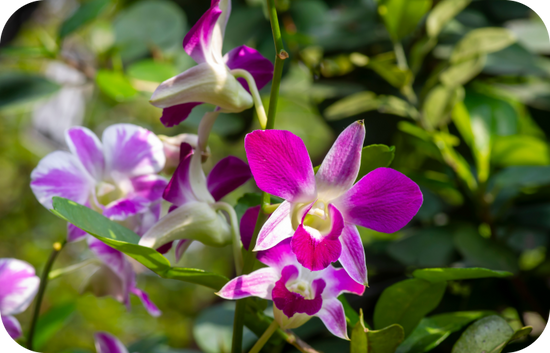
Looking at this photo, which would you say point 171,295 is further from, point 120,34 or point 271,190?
point 271,190

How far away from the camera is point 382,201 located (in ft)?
1.05

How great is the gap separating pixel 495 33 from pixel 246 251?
0.57 metres

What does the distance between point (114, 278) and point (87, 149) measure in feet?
0.52

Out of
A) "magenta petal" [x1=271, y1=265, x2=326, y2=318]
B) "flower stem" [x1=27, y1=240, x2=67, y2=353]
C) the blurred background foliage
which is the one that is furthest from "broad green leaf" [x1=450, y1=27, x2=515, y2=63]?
"flower stem" [x1=27, y1=240, x2=67, y2=353]

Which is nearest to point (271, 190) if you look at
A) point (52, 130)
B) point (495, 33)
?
point (495, 33)

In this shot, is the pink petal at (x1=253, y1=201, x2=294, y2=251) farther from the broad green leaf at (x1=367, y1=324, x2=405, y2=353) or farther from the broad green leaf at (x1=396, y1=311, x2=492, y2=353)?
the broad green leaf at (x1=396, y1=311, x2=492, y2=353)

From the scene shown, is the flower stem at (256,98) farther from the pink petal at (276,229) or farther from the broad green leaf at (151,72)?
the broad green leaf at (151,72)

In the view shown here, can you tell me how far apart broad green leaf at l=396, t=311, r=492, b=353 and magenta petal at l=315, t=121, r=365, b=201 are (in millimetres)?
220

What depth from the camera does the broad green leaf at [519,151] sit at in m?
0.64

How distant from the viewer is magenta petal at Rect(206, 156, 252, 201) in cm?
42

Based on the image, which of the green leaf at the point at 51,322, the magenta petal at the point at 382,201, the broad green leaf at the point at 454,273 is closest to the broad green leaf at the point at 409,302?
the broad green leaf at the point at 454,273

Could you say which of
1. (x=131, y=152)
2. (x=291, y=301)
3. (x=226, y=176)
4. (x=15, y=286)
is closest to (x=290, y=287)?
(x=291, y=301)

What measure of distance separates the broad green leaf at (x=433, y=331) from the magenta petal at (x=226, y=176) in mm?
249

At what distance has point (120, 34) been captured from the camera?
3.11ft
